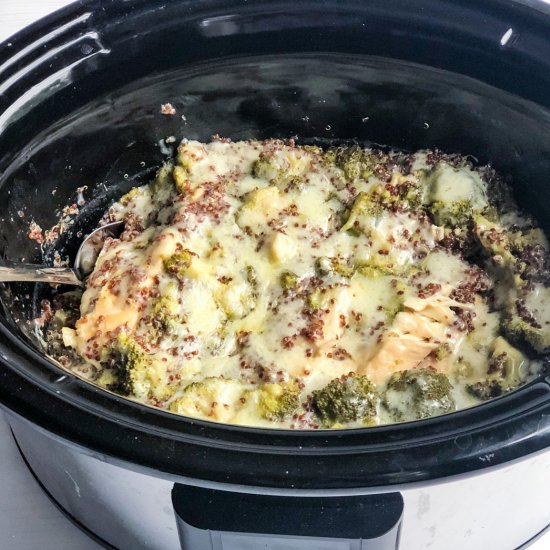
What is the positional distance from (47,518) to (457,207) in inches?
39.1

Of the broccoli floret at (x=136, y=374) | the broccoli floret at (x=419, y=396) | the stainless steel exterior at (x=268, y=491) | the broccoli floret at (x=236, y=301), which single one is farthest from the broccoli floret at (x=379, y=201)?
the stainless steel exterior at (x=268, y=491)

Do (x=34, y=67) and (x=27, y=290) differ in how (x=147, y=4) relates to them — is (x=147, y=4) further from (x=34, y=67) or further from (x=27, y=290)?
(x=27, y=290)

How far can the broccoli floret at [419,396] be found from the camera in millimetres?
1214

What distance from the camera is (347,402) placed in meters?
1.21

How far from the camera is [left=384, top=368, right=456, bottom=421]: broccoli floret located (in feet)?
3.98

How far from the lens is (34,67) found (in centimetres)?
138

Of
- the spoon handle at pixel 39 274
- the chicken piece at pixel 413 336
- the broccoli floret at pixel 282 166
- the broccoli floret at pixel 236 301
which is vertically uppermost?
the broccoli floret at pixel 282 166

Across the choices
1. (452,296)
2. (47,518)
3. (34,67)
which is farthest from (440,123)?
(47,518)

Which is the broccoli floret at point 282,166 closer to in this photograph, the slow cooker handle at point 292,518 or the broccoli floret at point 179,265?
the broccoli floret at point 179,265

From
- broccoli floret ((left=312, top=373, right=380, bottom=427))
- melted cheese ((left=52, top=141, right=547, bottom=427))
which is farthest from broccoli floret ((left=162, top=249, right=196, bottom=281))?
broccoli floret ((left=312, top=373, right=380, bottom=427))

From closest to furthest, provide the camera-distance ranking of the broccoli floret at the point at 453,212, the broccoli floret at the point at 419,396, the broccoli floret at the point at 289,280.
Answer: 1. the broccoli floret at the point at 419,396
2. the broccoli floret at the point at 289,280
3. the broccoli floret at the point at 453,212

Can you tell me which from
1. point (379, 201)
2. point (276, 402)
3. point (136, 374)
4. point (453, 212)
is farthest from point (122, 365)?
point (453, 212)

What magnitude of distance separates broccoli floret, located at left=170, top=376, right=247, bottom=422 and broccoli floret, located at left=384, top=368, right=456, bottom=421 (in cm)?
26

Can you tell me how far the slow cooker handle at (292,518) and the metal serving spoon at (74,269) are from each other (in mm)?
611
